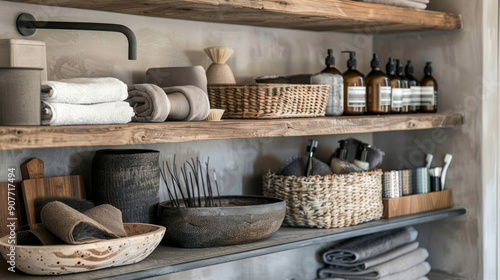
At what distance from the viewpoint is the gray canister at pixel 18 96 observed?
120 cm

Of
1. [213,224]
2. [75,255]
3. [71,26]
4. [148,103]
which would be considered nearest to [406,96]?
[213,224]

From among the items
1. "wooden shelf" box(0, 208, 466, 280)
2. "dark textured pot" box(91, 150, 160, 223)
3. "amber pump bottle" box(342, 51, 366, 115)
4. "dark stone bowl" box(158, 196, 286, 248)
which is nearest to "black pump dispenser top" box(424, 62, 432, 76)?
"amber pump bottle" box(342, 51, 366, 115)

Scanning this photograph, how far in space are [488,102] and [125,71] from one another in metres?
1.17

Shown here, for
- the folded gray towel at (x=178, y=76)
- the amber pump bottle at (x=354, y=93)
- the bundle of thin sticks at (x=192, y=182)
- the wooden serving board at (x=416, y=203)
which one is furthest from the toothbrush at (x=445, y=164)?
the folded gray towel at (x=178, y=76)

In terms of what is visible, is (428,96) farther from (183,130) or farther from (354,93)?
(183,130)

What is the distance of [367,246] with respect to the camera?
2.11 m

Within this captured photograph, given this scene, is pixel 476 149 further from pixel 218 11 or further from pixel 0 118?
pixel 0 118

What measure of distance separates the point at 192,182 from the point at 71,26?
1.94 ft

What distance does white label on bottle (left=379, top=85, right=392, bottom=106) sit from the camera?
2.00m

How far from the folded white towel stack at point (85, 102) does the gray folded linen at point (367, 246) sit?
1.02 meters

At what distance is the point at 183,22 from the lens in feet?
5.92

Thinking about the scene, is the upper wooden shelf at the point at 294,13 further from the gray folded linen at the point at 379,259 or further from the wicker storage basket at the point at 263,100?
the gray folded linen at the point at 379,259

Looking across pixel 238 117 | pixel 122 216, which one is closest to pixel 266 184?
pixel 238 117

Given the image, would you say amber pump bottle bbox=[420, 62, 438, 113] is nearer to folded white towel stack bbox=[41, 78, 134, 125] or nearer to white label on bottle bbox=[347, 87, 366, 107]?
white label on bottle bbox=[347, 87, 366, 107]
